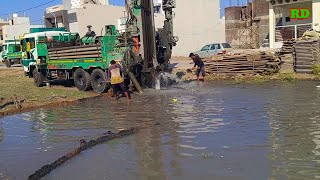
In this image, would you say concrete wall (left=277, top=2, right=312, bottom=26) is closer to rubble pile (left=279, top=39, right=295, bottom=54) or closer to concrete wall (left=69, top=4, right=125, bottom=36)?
rubble pile (left=279, top=39, right=295, bottom=54)

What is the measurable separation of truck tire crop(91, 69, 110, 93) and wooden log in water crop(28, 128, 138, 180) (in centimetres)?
780

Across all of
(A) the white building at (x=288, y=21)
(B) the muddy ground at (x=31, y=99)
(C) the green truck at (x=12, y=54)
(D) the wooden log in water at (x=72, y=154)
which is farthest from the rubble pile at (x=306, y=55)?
(C) the green truck at (x=12, y=54)

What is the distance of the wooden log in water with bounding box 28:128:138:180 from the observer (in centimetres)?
640

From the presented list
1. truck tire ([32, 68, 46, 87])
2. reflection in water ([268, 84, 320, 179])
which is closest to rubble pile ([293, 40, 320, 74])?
reflection in water ([268, 84, 320, 179])

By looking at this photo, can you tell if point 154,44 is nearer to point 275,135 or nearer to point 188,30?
point 275,135

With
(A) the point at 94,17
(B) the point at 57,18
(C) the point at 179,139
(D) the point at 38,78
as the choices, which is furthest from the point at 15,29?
(C) the point at 179,139

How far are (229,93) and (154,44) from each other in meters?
3.86

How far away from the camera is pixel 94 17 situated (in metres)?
42.6

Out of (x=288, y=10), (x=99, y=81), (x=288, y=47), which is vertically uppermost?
(x=288, y=10)

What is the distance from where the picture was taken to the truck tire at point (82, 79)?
17.8 meters

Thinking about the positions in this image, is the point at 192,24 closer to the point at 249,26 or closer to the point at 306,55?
the point at 249,26

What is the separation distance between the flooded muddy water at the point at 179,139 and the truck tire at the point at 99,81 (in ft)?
8.18

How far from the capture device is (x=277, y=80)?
1930 centimetres

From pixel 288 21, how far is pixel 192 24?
645 inches
